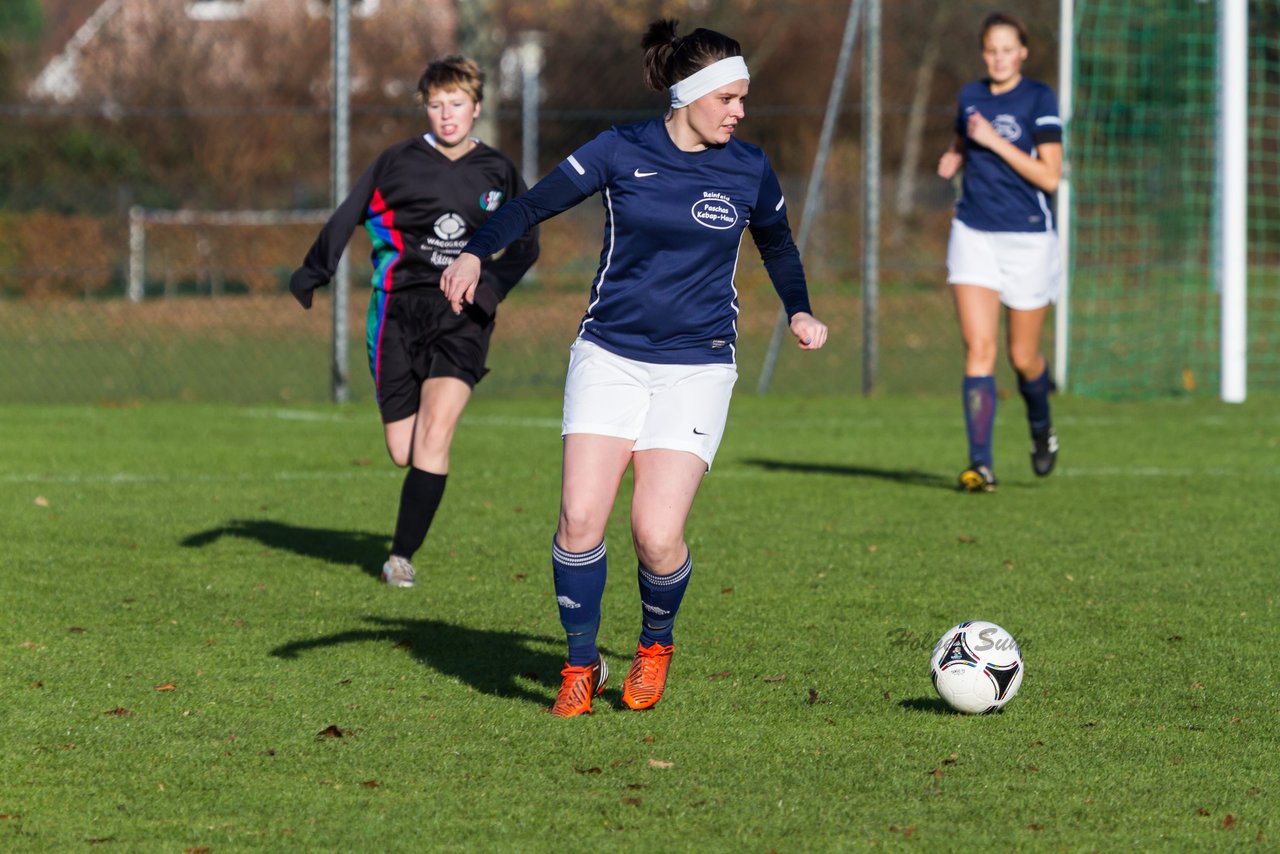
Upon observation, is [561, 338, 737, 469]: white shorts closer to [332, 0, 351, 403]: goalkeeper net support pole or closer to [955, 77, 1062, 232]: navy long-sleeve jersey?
[955, 77, 1062, 232]: navy long-sleeve jersey

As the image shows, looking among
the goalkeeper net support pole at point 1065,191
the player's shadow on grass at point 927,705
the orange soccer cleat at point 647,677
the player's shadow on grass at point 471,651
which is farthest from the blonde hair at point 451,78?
the goalkeeper net support pole at point 1065,191

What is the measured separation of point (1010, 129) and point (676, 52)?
4.67 m

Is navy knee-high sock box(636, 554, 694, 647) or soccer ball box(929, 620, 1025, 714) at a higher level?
navy knee-high sock box(636, 554, 694, 647)

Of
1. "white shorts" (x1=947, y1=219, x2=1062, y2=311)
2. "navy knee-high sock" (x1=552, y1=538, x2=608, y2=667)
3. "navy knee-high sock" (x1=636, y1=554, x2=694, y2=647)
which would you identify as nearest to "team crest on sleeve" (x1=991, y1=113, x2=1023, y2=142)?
"white shorts" (x1=947, y1=219, x2=1062, y2=311)

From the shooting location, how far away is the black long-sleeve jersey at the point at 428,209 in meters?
7.07

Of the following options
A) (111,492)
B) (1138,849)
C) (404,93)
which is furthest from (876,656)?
(404,93)

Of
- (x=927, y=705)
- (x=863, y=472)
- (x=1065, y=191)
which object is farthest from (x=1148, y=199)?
(x=927, y=705)

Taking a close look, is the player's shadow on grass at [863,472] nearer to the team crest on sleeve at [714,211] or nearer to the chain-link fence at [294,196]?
the chain-link fence at [294,196]

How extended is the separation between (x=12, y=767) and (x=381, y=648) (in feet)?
5.19

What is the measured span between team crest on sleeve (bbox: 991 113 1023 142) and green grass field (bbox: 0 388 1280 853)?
1.86 meters

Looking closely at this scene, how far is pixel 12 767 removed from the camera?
4.34 m

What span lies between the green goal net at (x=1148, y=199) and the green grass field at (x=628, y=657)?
16.5ft

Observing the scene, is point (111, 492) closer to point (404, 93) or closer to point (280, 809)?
point (280, 809)

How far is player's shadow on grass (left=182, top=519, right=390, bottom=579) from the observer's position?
7.49 m
